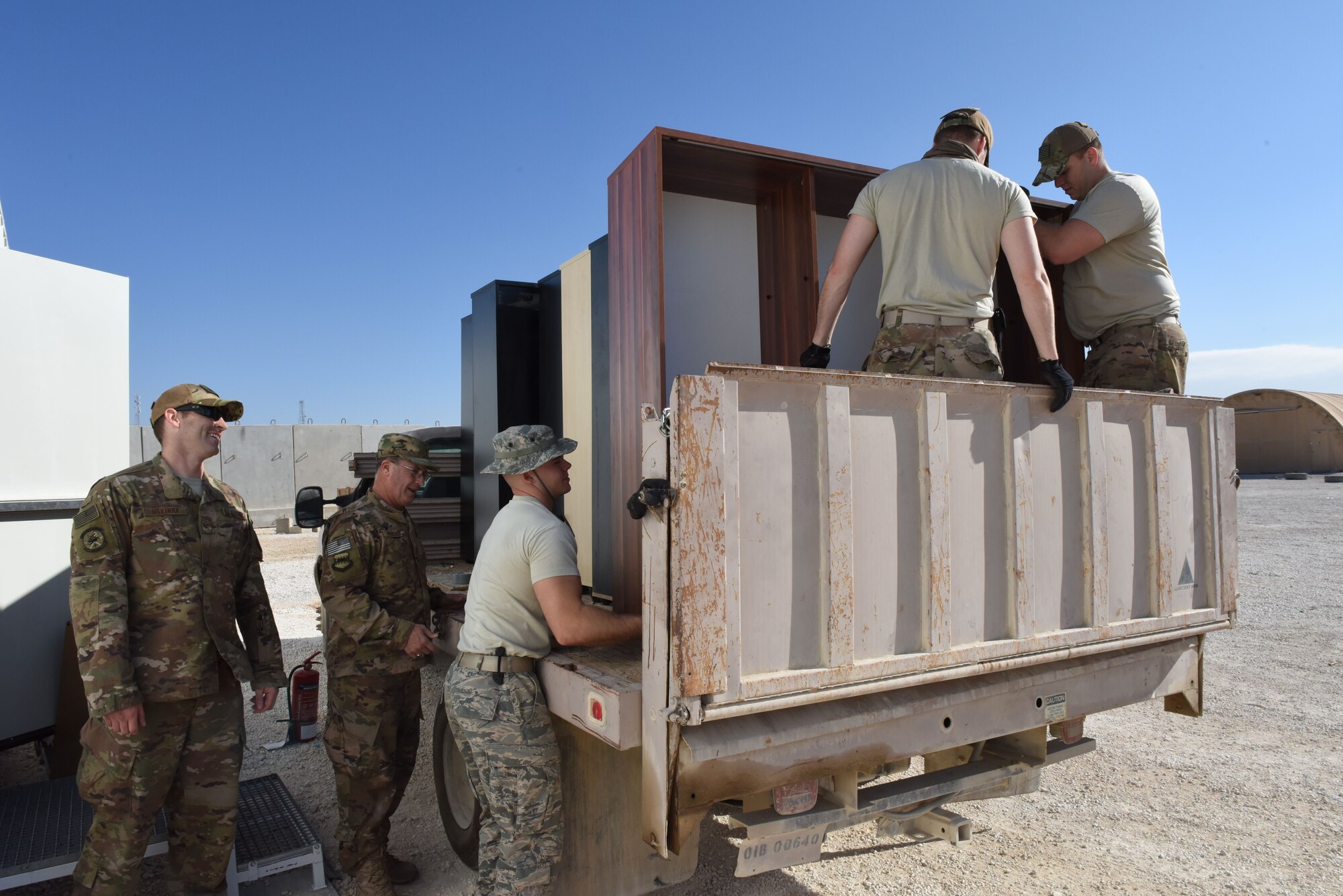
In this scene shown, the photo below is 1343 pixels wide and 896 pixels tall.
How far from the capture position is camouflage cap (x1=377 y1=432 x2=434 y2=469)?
12.9ft

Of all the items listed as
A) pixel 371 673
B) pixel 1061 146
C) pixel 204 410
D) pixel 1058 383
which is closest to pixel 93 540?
pixel 204 410

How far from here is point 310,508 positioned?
14.4 feet

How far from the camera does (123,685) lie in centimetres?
299

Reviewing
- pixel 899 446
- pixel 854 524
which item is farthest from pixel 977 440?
pixel 854 524

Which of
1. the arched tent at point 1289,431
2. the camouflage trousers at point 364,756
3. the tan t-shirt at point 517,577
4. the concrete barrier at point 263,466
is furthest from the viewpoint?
the arched tent at point 1289,431

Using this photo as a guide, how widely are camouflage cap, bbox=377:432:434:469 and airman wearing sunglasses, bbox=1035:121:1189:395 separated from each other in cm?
303

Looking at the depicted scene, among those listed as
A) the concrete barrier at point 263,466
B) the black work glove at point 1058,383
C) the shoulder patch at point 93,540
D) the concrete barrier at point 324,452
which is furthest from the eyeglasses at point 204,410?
the concrete barrier at point 324,452

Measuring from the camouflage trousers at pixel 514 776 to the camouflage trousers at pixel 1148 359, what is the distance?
271 cm

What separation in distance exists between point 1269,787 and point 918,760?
1914mm

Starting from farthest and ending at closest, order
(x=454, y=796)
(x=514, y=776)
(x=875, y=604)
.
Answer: (x=454, y=796) → (x=514, y=776) → (x=875, y=604)

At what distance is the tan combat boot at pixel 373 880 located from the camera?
352cm

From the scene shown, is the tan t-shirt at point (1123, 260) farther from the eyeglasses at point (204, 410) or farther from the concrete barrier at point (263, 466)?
the concrete barrier at point (263, 466)

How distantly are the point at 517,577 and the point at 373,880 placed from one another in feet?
5.51

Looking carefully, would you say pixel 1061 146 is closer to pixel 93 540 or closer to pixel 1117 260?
pixel 1117 260
